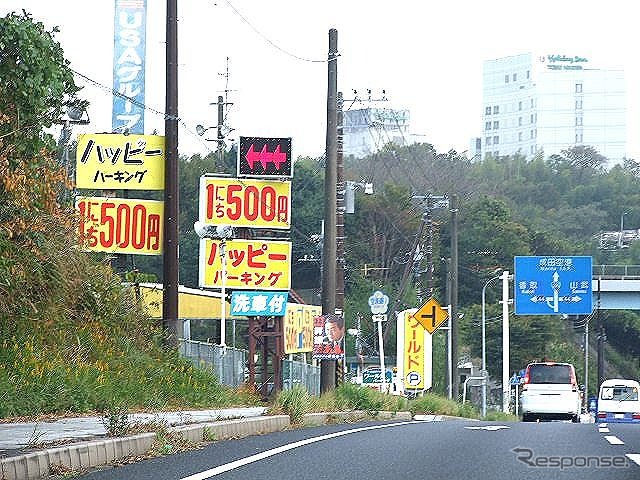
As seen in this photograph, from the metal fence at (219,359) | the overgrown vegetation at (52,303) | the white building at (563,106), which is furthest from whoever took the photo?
the white building at (563,106)

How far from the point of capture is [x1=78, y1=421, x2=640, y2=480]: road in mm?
10852

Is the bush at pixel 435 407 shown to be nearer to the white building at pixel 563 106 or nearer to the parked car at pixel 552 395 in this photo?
the parked car at pixel 552 395

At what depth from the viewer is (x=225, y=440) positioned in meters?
16.0

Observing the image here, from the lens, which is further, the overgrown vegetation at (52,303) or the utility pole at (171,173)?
the utility pole at (171,173)

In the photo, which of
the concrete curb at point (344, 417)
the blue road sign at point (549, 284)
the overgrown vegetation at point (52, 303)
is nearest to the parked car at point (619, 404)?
the blue road sign at point (549, 284)

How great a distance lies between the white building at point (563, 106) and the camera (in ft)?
589

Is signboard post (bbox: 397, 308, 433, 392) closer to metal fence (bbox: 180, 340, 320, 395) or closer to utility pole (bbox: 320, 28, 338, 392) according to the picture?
metal fence (bbox: 180, 340, 320, 395)

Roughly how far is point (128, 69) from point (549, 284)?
69.6ft

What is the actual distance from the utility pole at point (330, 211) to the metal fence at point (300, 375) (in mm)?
7833

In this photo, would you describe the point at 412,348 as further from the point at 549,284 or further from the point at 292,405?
the point at 292,405

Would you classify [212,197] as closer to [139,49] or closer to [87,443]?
[139,49]

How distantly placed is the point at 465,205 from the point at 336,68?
177 feet

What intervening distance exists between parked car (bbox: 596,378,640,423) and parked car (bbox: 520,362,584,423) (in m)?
4.26

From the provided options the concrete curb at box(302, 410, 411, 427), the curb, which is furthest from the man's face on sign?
the curb
